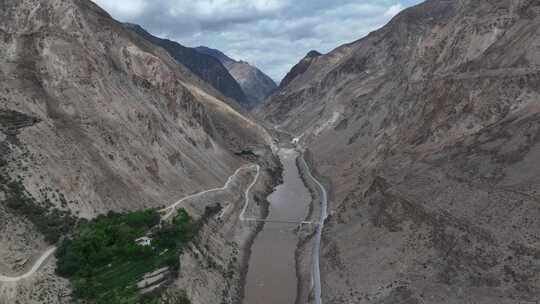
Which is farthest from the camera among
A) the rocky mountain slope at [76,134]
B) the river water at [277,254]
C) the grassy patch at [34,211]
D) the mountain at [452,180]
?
the river water at [277,254]

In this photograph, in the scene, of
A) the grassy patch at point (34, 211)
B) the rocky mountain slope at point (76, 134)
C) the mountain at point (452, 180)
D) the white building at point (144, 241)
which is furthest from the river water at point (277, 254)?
the grassy patch at point (34, 211)

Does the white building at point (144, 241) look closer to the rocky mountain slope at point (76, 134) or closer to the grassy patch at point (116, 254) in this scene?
the grassy patch at point (116, 254)

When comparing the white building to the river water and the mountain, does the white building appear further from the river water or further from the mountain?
the mountain

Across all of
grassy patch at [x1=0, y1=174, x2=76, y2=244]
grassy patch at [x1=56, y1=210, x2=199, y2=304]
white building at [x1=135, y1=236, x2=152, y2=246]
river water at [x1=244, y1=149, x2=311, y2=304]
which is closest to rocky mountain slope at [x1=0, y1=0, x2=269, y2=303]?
grassy patch at [x1=0, y1=174, x2=76, y2=244]

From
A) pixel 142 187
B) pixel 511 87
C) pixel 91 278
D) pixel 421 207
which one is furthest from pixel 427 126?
pixel 91 278

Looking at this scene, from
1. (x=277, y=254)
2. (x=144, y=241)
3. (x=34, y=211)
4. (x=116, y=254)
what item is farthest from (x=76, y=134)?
(x=277, y=254)

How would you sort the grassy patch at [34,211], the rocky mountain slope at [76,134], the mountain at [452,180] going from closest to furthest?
the mountain at [452,180] < the grassy patch at [34,211] < the rocky mountain slope at [76,134]

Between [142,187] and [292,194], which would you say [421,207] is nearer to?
[142,187]
